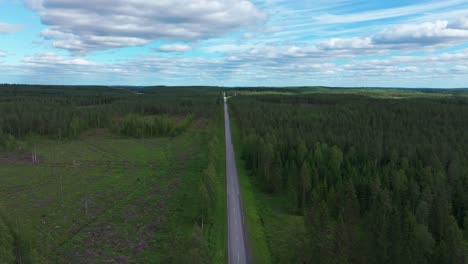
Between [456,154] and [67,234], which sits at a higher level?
[456,154]

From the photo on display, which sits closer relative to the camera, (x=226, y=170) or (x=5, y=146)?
(x=226, y=170)

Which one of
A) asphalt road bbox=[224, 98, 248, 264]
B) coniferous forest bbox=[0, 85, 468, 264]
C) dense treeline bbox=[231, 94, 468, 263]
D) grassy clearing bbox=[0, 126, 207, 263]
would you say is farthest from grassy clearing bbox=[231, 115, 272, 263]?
grassy clearing bbox=[0, 126, 207, 263]

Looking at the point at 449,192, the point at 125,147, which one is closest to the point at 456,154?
the point at 449,192

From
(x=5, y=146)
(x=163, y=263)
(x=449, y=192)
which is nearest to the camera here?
(x=163, y=263)

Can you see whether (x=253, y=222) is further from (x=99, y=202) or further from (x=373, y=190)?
(x=99, y=202)

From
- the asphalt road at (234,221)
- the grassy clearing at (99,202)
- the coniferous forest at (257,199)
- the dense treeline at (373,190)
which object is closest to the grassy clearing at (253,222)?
the coniferous forest at (257,199)

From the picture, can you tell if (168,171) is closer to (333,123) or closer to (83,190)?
(83,190)

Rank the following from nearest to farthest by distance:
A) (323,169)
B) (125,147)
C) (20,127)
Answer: (323,169)
(125,147)
(20,127)

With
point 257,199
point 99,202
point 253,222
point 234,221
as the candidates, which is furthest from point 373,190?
point 99,202
